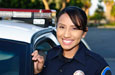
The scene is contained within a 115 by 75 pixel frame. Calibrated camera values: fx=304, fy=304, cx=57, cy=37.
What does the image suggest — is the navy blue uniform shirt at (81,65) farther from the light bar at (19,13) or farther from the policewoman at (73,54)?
the light bar at (19,13)

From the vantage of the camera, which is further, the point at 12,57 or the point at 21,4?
the point at 21,4

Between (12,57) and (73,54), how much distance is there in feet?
1.26

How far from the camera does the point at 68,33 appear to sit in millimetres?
1768

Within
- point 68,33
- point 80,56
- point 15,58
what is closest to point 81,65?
point 80,56

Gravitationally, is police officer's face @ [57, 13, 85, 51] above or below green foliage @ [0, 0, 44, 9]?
above

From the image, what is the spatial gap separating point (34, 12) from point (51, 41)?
56 centimetres

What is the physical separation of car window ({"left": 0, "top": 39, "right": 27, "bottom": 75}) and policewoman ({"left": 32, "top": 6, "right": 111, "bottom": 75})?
8 centimetres

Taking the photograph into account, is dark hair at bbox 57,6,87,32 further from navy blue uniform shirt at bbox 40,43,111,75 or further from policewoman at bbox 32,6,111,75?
navy blue uniform shirt at bbox 40,43,111,75

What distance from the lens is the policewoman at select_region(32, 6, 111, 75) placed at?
68.9 inches

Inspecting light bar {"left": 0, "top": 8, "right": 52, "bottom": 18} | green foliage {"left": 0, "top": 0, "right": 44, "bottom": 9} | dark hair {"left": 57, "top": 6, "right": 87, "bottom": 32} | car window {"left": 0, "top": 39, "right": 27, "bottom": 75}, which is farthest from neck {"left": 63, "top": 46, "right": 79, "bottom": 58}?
green foliage {"left": 0, "top": 0, "right": 44, "bottom": 9}

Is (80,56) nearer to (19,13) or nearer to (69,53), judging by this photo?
(69,53)

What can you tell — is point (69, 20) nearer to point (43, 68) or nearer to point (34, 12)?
point (43, 68)

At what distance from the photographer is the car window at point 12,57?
182cm

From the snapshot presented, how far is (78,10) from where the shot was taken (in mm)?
1785
